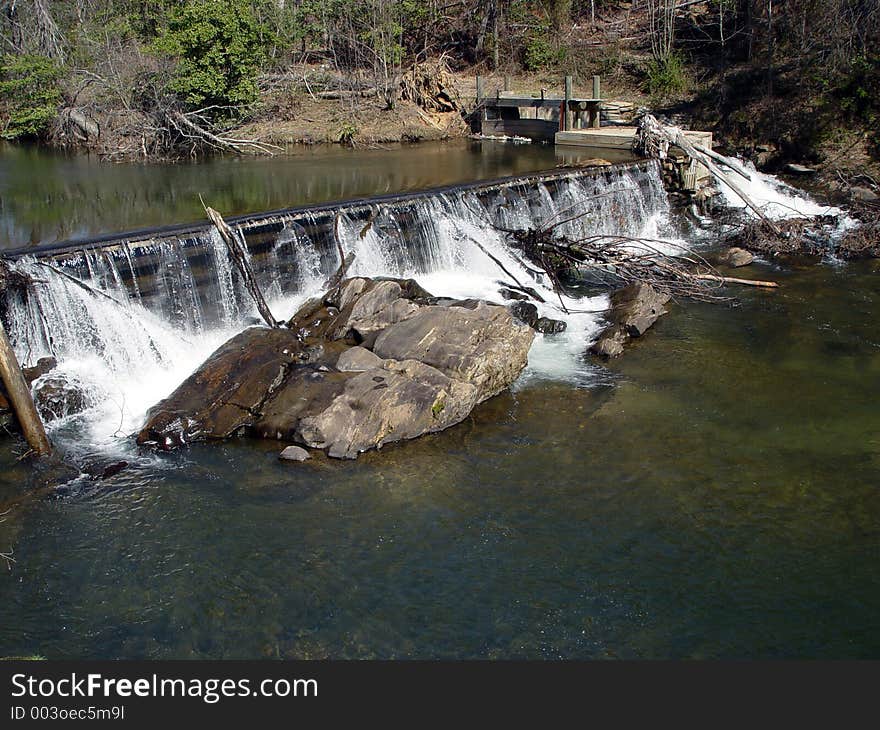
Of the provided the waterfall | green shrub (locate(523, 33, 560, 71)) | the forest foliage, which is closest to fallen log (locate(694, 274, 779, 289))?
the waterfall

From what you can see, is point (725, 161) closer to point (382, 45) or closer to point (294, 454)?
point (382, 45)

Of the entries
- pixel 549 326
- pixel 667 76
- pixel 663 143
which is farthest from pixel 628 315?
pixel 667 76

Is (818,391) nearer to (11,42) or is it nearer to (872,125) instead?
(872,125)

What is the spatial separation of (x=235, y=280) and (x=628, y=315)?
575cm

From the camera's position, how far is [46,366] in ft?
32.3

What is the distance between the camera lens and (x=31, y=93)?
24.8 m

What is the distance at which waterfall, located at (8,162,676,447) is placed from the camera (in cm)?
1012

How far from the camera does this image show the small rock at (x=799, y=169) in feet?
64.1

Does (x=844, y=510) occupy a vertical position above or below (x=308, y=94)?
below

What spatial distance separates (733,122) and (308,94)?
13.6 meters

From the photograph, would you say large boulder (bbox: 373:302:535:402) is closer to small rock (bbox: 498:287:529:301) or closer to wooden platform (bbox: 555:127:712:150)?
small rock (bbox: 498:287:529:301)

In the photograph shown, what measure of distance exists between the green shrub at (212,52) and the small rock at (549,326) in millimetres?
16520

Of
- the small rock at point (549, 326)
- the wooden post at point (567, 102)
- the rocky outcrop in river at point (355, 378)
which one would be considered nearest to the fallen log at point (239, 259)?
the rocky outcrop in river at point (355, 378)

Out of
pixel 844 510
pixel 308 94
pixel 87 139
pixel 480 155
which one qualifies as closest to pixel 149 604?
pixel 844 510
